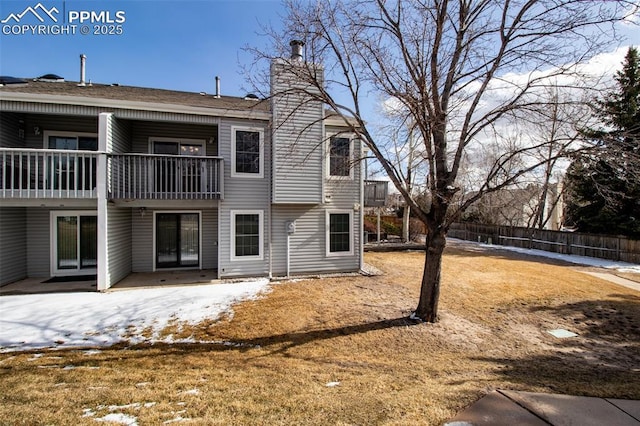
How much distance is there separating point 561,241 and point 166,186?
2165 centimetres

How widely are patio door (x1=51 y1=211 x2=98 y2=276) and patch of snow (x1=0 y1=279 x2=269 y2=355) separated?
220 centimetres

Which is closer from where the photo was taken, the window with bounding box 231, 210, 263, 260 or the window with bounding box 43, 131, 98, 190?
the window with bounding box 43, 131, 98, 190

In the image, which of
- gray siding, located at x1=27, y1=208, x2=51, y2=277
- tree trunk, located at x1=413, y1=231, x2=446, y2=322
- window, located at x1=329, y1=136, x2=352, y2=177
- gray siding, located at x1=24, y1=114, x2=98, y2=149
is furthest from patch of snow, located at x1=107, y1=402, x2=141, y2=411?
gray siding, located at x1=24, y1=114, x2=98, y2=149

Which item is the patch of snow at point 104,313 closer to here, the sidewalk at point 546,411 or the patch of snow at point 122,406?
the patch of snow at point 122,406

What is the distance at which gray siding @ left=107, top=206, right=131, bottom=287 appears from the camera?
8773 millimetres

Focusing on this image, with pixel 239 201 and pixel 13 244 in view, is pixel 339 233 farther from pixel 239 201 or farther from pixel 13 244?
pixel 13 244

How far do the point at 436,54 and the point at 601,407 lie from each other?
626 centimetres

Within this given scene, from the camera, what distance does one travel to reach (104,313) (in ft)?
22.6

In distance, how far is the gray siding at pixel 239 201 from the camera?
9898 mm

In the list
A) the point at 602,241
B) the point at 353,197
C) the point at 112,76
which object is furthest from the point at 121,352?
the point at 602,241

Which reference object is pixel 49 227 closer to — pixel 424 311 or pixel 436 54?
pixel 424 311

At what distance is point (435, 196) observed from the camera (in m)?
6.32

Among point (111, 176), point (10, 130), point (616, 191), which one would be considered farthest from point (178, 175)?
point (616, 191)

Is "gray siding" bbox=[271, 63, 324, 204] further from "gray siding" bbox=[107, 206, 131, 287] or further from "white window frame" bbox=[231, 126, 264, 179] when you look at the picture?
"gray siding" bbox=[107, 206, 131, 287]
